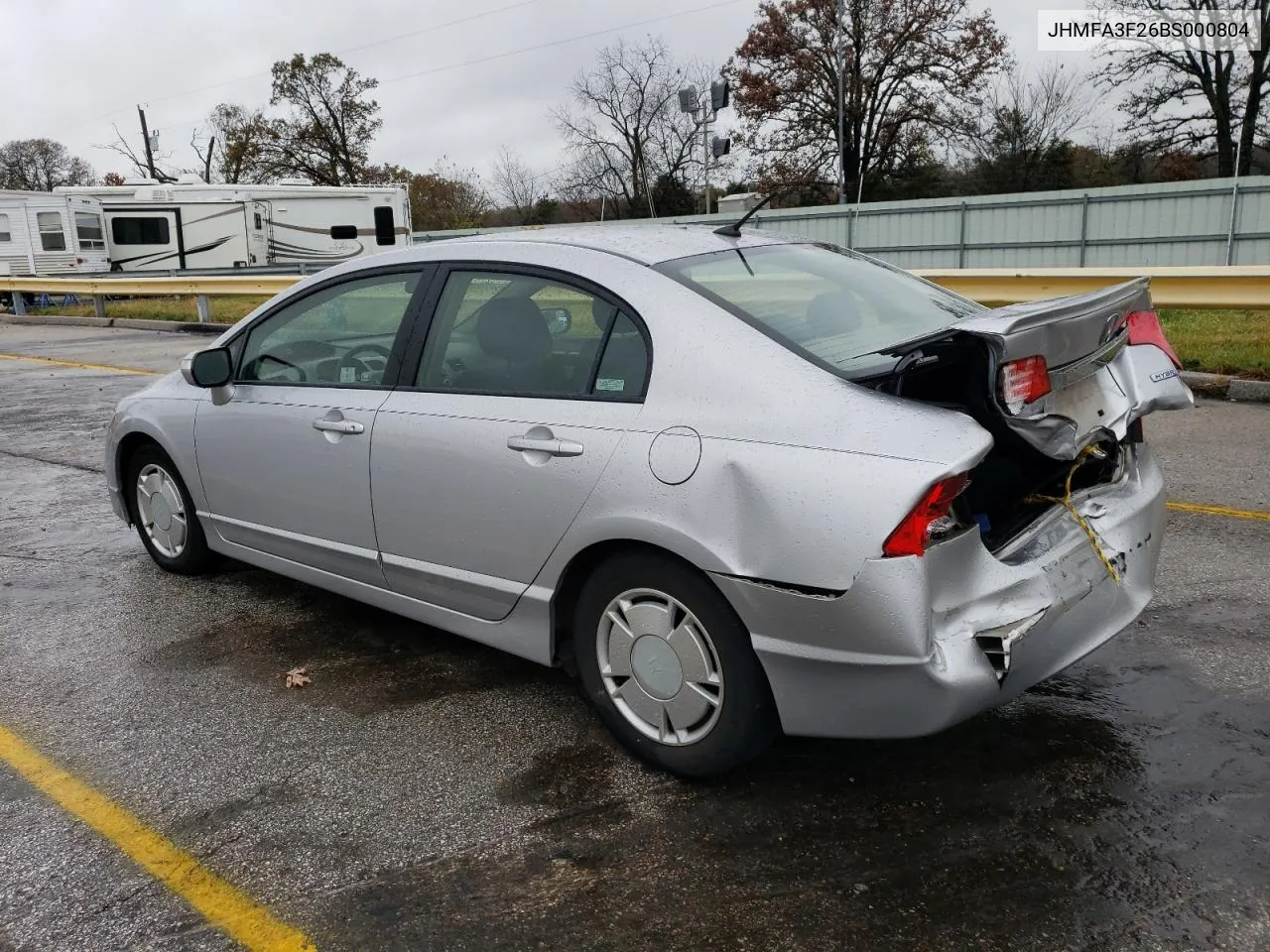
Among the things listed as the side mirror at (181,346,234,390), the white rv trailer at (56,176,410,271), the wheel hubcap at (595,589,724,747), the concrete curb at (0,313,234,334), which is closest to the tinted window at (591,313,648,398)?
the wheel hubcap at (595,589,724,747)

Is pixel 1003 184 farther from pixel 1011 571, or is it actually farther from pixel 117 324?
pixel 1011 571

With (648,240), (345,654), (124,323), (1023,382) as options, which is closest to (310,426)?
(345,654)

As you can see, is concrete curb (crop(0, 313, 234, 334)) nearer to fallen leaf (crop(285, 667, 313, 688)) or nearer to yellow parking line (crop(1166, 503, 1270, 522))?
fallen leaf (crop(285, 667, 313, 688))

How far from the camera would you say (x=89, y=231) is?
25781mm

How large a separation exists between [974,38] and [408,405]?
140ft

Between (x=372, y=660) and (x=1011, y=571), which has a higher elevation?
(x=1011, y=571)

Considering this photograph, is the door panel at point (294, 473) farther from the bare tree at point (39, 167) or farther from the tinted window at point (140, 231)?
the bare tree at point (39, 167)

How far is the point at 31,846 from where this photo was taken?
2.97 meters

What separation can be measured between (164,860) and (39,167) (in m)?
86.9

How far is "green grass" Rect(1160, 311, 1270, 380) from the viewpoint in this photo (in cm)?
952

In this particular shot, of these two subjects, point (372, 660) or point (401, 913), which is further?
point (372, 660)

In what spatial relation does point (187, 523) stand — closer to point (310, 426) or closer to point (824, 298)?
point (310, 426)

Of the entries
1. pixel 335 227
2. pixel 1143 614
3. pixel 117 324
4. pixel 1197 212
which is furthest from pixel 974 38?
pixel 1143 614

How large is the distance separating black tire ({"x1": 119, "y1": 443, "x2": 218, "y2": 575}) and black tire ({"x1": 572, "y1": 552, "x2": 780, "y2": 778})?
99.1 inches
